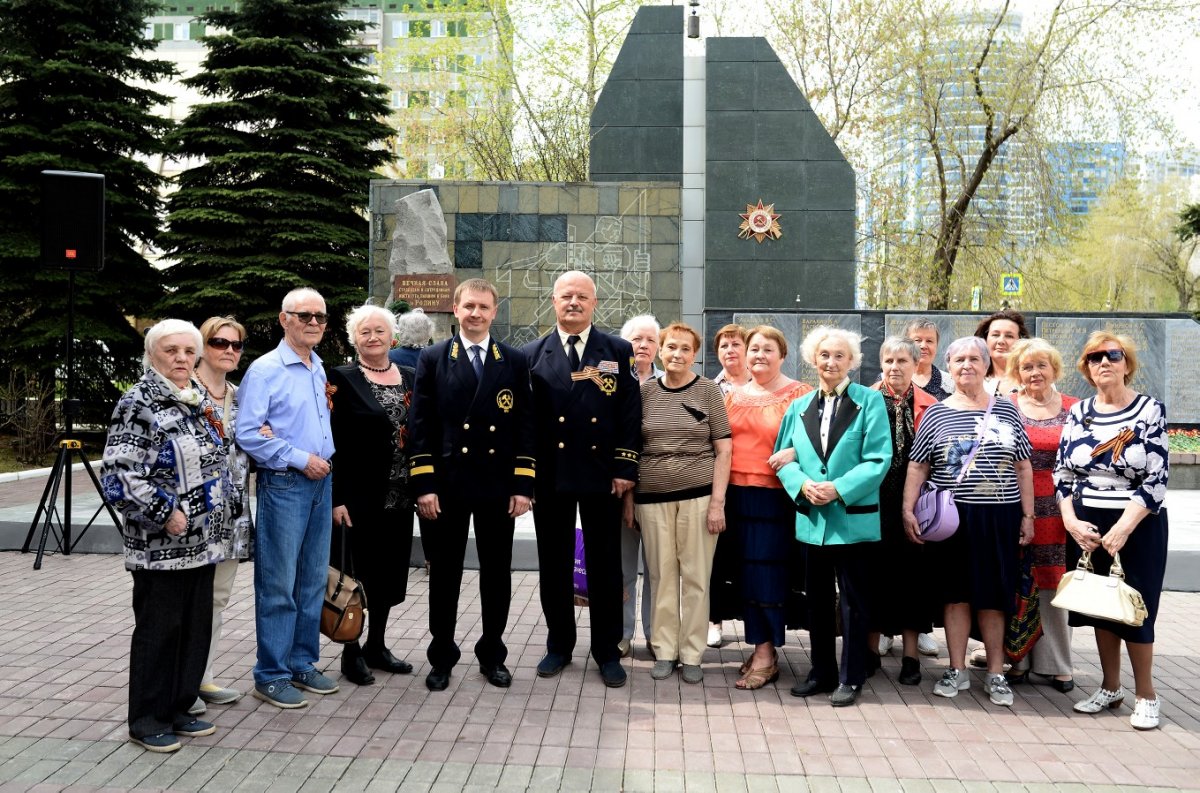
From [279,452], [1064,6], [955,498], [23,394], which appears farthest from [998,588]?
[1064,6]

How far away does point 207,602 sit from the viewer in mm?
3867

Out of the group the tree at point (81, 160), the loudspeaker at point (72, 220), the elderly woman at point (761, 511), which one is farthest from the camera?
the tree at point (81, 160)

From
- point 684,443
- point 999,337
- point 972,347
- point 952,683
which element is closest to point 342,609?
point 684,443

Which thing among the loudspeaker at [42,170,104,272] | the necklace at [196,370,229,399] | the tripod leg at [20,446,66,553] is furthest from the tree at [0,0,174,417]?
the necklace at [196,370,229,399]

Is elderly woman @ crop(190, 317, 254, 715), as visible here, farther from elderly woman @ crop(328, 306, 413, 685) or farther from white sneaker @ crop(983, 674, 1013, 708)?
white sneaker @ crop(983, 674, 1013, 708)

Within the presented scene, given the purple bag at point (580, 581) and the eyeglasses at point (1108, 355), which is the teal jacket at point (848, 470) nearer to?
the eyeglasses at point (1108, 355)

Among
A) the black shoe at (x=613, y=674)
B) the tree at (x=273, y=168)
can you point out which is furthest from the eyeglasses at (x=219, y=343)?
the tree at (x=273, y=168)

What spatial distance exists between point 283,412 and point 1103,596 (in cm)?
373

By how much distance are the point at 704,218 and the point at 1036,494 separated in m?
9.18

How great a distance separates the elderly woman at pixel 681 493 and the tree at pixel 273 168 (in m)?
13.3

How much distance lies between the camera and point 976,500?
14.4ft

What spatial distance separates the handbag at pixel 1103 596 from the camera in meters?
3.97

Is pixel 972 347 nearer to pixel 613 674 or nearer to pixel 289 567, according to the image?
pixel 613 674

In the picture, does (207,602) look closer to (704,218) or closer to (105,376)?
(704,218)
